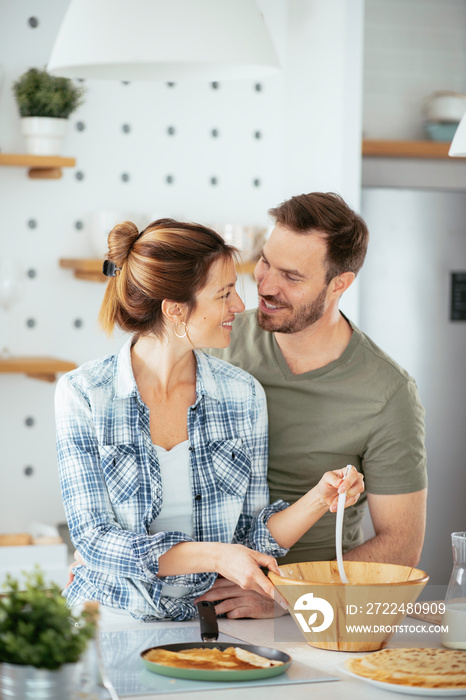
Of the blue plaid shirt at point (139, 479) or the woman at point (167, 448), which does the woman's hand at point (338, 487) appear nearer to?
the woman at point (167, 448)

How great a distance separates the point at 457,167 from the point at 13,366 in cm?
217

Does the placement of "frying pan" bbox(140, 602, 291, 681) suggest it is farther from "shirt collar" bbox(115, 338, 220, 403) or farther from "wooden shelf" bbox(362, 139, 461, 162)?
"wooden shelf" bbox(362, 139, 461, 162)

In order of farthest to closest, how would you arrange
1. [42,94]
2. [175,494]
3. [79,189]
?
[79,189], [42,94], [175,494]

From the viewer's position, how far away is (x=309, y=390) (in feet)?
6.68

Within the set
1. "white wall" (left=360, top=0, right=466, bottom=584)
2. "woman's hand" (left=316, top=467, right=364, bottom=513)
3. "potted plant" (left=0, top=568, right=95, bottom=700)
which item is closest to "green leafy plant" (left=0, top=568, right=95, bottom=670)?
"potted plant" (left=0, top=568, right=95, bottom=700)

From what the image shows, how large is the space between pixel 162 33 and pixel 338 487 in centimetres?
82

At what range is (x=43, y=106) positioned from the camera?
113 inches

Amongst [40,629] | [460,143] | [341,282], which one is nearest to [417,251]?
[341,282]

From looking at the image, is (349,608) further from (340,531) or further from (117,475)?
(117,475)

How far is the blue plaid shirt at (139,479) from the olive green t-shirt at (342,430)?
0.15 meters

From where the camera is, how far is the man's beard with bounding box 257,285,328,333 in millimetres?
2031

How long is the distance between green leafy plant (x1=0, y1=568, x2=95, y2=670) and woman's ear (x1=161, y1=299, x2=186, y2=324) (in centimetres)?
84

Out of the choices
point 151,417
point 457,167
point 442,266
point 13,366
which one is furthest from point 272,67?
point 457,167

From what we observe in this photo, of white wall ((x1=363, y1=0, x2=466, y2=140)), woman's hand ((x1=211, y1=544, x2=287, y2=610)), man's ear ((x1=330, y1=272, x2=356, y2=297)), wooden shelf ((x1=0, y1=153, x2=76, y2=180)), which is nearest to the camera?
woman's hand ((x1=211, y1=544, x2=287, y2=610))
